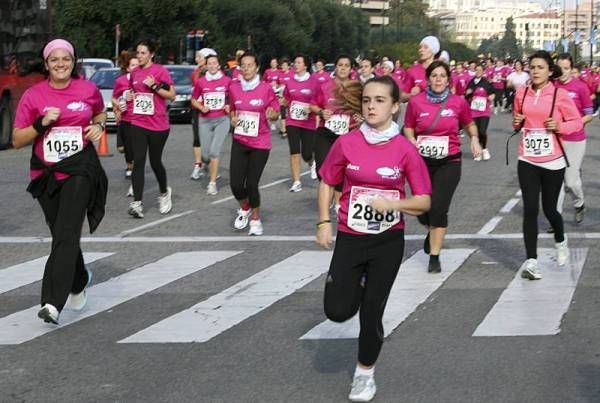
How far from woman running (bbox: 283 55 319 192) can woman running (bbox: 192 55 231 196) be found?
0.91 m

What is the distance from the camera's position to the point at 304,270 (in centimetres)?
1117

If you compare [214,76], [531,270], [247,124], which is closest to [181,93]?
[214,76]

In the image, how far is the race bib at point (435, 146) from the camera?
430 inches

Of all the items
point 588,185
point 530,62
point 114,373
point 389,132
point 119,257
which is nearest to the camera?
point 389,132

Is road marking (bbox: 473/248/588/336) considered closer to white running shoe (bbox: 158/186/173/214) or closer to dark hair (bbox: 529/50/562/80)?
dark hair (bbox: 529/50/562/80)

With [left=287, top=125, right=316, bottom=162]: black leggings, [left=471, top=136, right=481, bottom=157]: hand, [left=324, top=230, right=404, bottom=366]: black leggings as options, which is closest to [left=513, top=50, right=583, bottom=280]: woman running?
[left=471, top=136, right=481, bottom=157]: hand

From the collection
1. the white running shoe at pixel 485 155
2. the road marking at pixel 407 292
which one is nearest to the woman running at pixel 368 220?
the road marking at pixel 407 292

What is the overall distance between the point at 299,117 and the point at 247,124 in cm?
406

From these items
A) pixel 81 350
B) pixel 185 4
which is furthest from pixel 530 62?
pixel 185 4

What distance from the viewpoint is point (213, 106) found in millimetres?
17312

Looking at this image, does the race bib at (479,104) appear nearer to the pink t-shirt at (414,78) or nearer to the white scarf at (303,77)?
the white scarf at (303,77)

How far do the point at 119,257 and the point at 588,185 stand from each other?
866cm

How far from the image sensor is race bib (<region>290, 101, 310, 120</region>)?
17.8 m

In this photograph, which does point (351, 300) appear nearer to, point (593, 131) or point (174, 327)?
point (174, 327)
